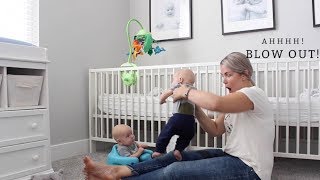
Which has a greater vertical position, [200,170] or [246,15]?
[246,15]

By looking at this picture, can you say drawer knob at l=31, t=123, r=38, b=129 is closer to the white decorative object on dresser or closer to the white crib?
the white decorative object on dresser

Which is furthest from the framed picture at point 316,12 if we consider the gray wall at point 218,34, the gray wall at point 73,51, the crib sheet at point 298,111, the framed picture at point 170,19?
the gray wall at point 73,51

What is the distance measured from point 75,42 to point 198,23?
1.14m

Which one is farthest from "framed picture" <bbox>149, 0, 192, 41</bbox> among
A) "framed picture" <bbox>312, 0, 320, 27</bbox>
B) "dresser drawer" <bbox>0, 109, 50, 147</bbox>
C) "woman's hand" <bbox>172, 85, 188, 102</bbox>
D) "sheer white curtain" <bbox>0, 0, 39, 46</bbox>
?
"woman's hand" <bbox>172, 85, 188, 102</bbox>

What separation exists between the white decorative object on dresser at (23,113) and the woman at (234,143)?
1.86 feet

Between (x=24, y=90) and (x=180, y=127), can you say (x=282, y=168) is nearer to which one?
(x=180, y=127)

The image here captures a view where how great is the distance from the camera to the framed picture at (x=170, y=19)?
302cm

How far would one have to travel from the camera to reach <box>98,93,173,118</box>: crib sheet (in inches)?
92.0

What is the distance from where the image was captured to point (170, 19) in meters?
3.11

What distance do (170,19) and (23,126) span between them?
1820mm

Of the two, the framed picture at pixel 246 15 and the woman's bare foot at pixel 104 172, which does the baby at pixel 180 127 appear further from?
the framed picture at pixel 246 15

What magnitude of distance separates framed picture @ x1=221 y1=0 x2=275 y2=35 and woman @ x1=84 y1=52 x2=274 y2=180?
143 centimetres

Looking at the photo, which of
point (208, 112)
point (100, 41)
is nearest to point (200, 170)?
point (208, 112)

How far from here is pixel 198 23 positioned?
9.79ft
